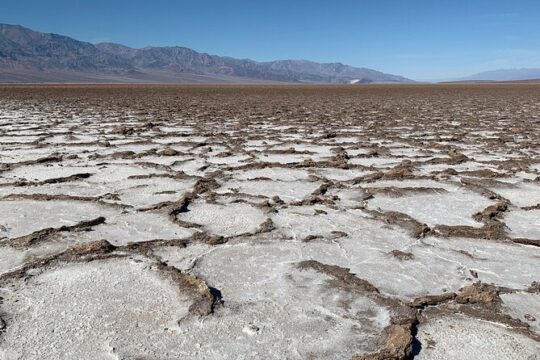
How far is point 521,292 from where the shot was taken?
6.09ft

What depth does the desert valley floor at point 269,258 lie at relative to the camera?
4.99 ft

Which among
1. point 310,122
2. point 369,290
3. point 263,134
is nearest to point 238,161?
point 263,134

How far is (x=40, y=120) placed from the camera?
8508 millimetres

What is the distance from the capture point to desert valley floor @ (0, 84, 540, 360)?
1.52 meters

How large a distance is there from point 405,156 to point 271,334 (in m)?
3.60

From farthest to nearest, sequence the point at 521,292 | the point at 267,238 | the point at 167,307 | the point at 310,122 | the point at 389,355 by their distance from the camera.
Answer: the point at 310,122, the point at 267,238, the point at 521,292, the point at 167,307, the point at 389,355

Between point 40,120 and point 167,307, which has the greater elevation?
point 167,307

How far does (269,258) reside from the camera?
2176mm

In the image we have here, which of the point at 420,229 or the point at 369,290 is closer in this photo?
the point at 369,290

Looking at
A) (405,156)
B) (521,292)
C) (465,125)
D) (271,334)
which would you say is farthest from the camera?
(465,125)

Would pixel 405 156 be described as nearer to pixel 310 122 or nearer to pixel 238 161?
pixel 238 161

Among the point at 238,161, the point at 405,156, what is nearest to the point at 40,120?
the point at 238,161

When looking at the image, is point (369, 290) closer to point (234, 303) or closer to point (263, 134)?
point (234, 303)

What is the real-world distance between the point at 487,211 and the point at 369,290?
4.39ft
